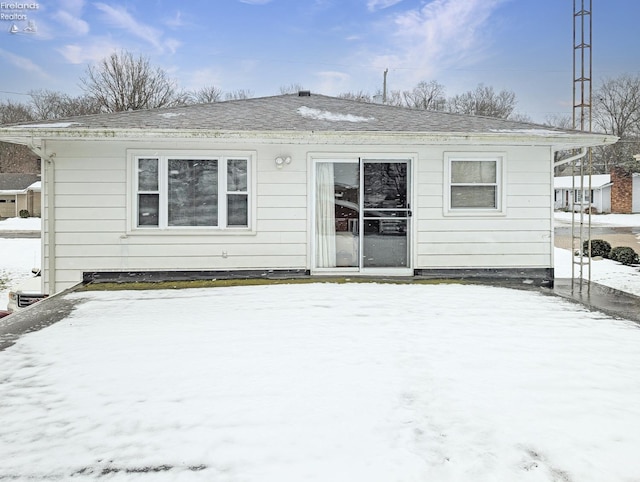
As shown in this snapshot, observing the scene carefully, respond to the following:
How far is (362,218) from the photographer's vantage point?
795cm

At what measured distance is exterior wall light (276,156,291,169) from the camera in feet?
25.1

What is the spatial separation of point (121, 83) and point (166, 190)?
97.8 ft

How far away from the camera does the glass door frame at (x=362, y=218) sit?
7.82 metres

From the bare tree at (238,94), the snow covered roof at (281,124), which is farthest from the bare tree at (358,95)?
the snow covered roof at (281,124)

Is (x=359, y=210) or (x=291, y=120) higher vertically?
(x=291, y=120)

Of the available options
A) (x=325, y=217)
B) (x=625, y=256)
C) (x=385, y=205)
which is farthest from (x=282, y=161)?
(x=625, y=256)

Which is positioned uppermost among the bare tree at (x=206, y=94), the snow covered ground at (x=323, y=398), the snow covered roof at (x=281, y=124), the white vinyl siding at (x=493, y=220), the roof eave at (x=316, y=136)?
the bare tree at (x=206, y=94)

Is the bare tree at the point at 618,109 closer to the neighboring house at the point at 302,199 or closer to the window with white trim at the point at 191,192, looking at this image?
the neighboring house at the point at 302,199

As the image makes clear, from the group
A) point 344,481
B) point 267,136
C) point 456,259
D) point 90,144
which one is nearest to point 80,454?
point 344,481

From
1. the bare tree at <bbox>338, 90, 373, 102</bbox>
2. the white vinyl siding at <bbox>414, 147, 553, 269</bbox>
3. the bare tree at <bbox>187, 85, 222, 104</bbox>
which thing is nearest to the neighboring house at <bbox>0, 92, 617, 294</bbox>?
the white vinyl siding at <bbox>414, 147, 553, 269</bbox>

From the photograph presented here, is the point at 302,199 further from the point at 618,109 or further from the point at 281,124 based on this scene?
the point at 618,109

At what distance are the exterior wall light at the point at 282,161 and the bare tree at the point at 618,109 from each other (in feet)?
139

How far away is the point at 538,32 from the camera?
41.1 metres

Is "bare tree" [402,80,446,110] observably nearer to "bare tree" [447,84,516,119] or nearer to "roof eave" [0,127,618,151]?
"bare tree" [447,84,516,119]
